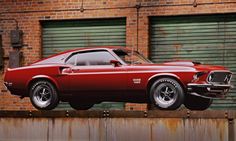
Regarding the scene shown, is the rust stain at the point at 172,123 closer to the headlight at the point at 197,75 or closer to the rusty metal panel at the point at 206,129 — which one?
the rusty metal panel at the point at 206,129

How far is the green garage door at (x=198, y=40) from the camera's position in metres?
14.3

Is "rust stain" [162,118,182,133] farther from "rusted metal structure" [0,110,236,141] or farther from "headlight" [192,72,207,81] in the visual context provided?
"headlight" [192,72,207,81]

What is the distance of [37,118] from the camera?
25.8 ft

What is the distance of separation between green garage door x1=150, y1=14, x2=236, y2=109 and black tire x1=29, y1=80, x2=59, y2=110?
19.8 ft

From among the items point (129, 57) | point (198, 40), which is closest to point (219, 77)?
point (129, 57)

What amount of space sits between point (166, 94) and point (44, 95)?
2351 millimetres

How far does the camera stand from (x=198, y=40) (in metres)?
14.6

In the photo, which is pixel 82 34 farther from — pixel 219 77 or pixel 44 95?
pixel 219 77

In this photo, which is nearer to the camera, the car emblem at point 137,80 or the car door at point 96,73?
the car emblem at point 137,80

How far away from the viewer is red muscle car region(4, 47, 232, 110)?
8.55 metres

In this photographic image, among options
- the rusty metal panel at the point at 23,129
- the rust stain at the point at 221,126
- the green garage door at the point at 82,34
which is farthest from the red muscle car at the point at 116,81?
the green garage door at the point at 82,34

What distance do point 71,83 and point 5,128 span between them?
162cm

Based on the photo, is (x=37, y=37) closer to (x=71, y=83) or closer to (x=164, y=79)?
(x=71, y=83)

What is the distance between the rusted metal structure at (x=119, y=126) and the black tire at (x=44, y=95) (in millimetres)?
1344
